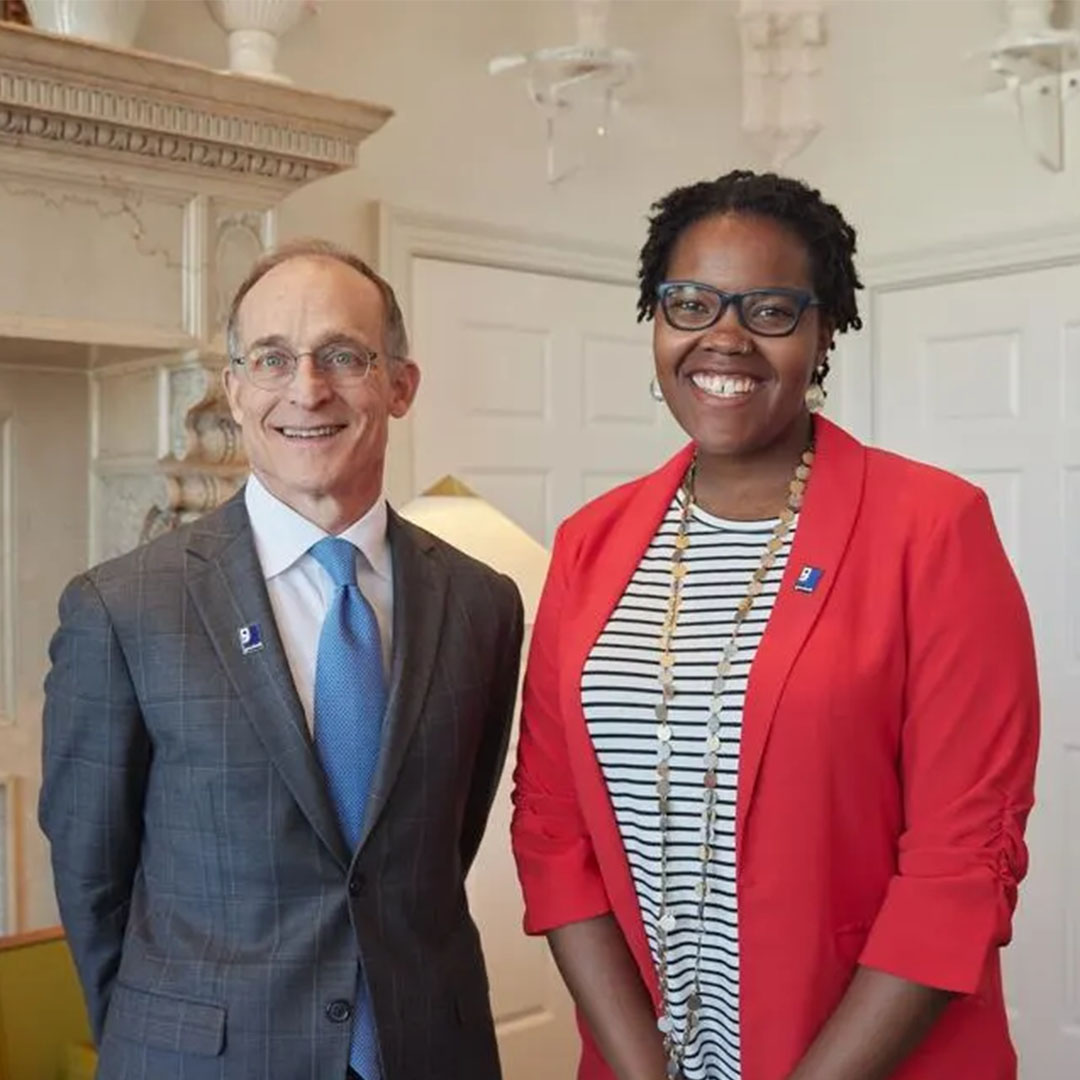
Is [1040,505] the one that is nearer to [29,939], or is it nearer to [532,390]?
[532,390]

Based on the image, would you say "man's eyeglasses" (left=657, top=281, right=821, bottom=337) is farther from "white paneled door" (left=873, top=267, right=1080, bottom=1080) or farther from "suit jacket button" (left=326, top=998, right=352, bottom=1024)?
"white paneled door" (left=873, top=267, right=1080, bottom=1080)

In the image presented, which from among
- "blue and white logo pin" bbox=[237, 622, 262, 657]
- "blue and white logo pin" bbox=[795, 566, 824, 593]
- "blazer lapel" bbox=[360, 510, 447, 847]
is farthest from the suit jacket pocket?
"blue and white logo pin" bbox=[795, 566, 824, 593]

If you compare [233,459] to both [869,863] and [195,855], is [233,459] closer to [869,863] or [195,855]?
[195,855]

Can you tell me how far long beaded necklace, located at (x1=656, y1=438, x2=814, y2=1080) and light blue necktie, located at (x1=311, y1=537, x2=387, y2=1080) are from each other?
0.95ft

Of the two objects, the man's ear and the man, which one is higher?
the man's ear

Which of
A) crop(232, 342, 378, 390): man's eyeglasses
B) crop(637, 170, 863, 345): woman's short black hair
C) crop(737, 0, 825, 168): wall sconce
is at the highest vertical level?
crop(737, 0, 825, 168): wall sconce

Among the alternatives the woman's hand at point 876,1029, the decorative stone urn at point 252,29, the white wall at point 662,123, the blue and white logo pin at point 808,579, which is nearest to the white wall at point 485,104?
the white wall at point 662,123

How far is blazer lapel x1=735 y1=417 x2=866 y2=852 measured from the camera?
4.60 feet

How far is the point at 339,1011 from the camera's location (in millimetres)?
1438

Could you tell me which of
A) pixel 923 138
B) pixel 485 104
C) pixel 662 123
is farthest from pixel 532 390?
pixel 923 138

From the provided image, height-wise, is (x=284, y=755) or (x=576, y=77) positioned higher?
(x=576, y=77)

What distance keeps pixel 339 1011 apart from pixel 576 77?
7.34 feet

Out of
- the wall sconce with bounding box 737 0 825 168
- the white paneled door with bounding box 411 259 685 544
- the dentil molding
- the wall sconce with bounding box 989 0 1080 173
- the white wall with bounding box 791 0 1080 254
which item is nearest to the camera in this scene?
the dentil molding

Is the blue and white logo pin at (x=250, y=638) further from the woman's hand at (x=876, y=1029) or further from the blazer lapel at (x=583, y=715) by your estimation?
the woman's hand at (x=876, y=1029)
